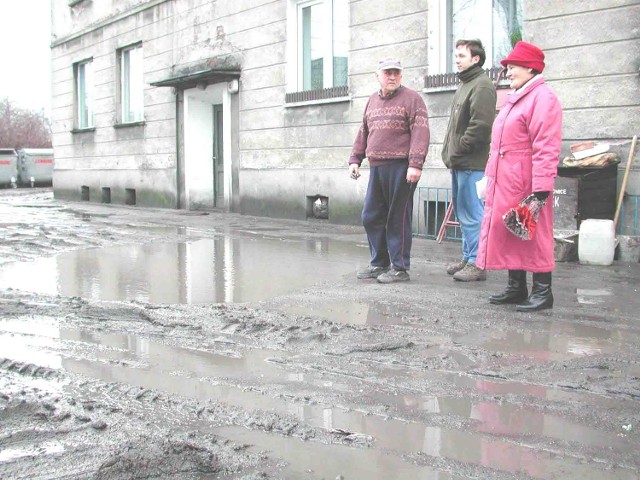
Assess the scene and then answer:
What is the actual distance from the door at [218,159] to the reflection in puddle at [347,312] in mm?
11646

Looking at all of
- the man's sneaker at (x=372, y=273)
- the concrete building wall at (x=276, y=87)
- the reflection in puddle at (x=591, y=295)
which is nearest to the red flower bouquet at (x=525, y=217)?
the reflection in puddle at (x=591, y=295)

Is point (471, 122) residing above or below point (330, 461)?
above

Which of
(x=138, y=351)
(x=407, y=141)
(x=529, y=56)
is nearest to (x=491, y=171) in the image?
(x=529, y=56)

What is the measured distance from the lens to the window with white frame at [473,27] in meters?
10.8

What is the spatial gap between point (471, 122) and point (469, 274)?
1363mm

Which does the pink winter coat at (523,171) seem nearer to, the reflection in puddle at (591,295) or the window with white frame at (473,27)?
the reflection in puddle at (591,295)

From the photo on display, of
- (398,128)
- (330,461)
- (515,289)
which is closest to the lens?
(330,461)

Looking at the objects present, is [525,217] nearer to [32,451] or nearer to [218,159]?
[32,451]

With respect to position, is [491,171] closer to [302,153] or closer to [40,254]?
[40,254]

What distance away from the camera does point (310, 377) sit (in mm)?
3984

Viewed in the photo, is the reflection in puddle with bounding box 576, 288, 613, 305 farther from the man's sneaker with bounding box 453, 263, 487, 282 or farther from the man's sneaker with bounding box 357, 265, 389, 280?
the man's sneaker with bounding box 357, 265, 389, 280

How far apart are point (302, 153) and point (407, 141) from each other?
23.5 feet

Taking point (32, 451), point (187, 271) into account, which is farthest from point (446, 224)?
point (32, 451)

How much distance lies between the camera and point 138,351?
454 centimetres
